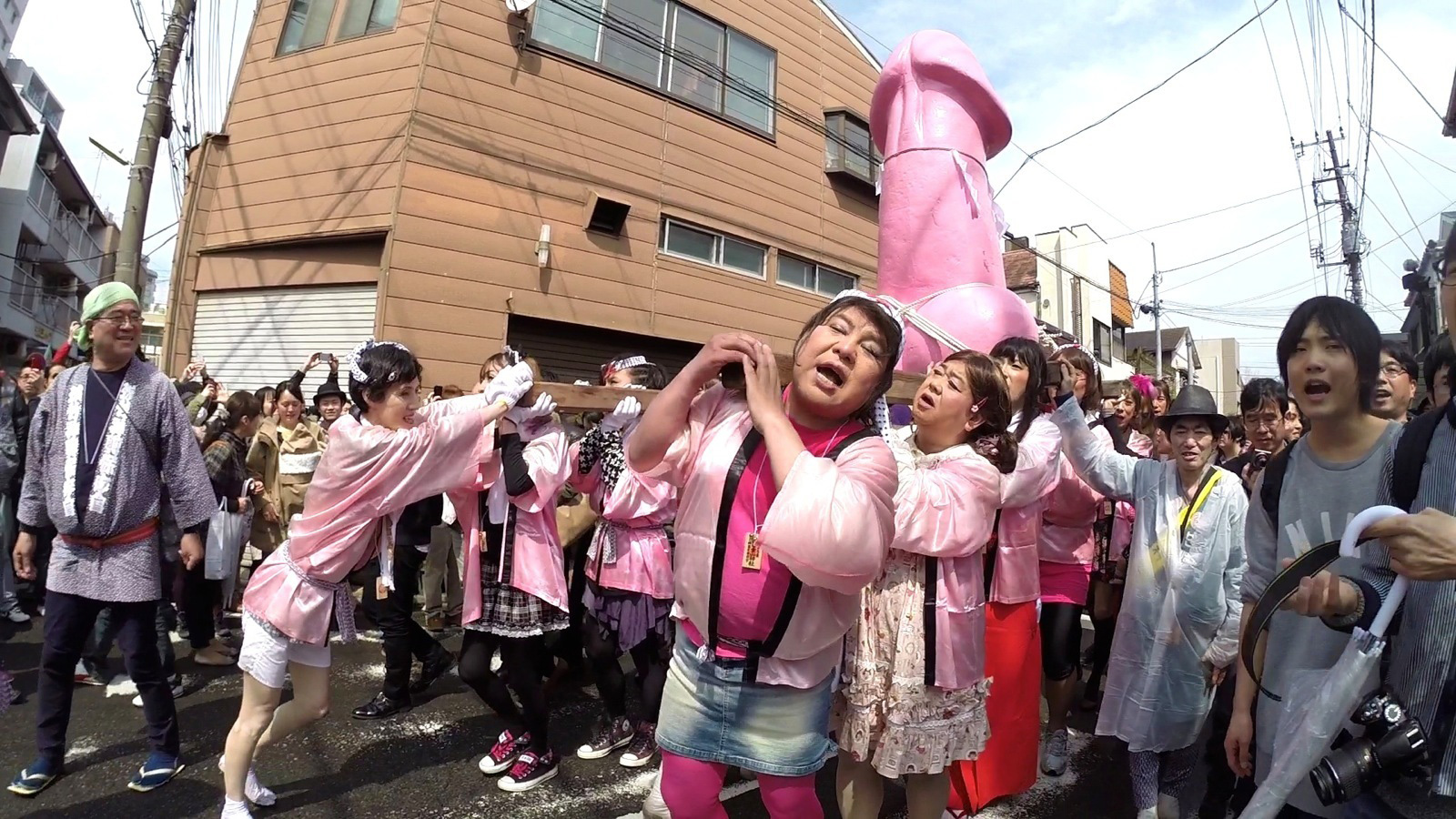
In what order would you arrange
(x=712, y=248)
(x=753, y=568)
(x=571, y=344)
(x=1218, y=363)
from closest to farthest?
(x=753, y=568) < (x=571, y=344) < (x=712, y=248) < (x=1218, y=363)

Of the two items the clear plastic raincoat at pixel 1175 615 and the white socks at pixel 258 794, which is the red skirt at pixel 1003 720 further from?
the white socks at pixel 258 794

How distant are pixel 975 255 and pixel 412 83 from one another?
281 inches

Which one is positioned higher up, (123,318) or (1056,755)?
(123,318)

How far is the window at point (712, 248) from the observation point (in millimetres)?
10406

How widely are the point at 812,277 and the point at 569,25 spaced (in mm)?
5030

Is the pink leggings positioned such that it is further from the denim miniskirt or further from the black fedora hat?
the black fedora hat

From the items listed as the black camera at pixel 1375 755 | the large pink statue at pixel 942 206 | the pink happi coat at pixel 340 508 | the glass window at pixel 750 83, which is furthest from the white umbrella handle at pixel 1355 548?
the glass window at pixel 750 83

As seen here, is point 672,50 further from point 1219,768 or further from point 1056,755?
point 1219,768

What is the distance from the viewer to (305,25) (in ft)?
31.3

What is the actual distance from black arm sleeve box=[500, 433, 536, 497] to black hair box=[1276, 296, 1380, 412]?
2783mm

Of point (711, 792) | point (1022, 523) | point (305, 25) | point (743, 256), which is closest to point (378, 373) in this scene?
point (711, 792)

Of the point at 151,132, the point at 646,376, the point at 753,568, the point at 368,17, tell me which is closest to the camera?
the point at 753,568

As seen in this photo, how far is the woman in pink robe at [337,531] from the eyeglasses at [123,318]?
3.58ft

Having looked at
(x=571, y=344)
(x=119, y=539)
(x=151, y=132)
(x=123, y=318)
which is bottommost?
(x=119, y=539)
